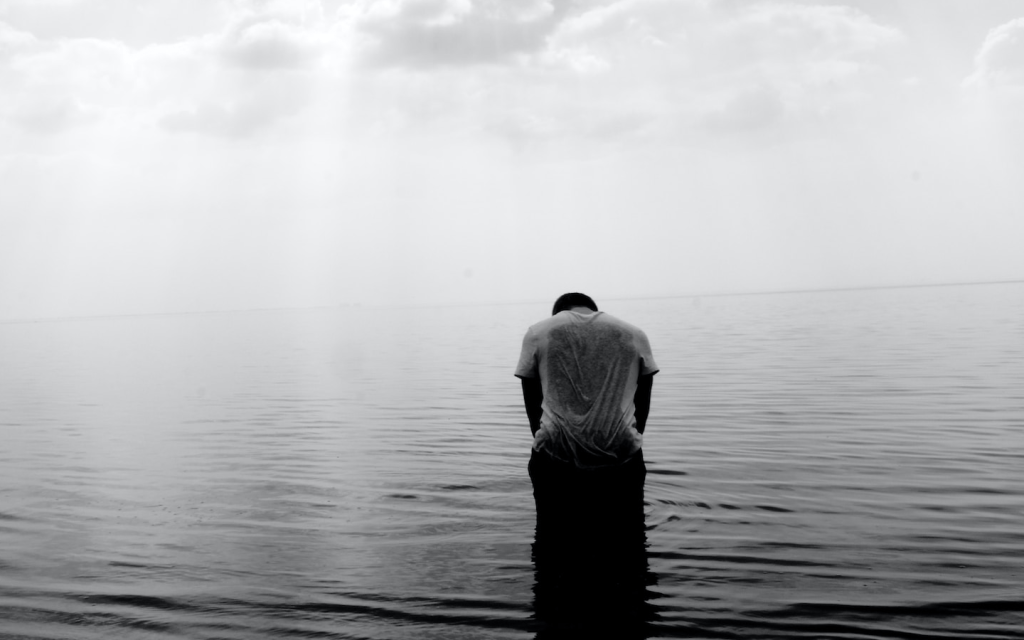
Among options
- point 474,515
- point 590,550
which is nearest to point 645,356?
point 590,550

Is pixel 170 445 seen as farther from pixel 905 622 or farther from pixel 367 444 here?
pixel 905 622

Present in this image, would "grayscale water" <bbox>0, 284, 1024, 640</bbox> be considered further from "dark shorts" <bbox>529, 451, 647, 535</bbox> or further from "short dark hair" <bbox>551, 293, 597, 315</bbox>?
"short dark hair" <bbox>551, 293, 597, 315</bbox>

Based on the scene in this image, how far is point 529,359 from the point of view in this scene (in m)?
6.56

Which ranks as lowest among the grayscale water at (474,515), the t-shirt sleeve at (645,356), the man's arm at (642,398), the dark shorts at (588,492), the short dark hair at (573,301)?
the grayscale water at (474,515)

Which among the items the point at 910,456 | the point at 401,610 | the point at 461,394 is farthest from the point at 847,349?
the point at 401,610

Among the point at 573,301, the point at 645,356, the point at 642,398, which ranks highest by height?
the point at 573,301

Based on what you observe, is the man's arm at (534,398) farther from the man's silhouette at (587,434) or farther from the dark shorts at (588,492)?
the dark shorts at (588,492)

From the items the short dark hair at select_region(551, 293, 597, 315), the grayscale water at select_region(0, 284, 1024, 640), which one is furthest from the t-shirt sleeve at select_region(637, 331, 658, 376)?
the grayscale water at select_region(0, 284, 1024, 640)

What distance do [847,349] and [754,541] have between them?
27.4m

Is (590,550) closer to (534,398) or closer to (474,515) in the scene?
(534,398)

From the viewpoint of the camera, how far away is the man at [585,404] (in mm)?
6449

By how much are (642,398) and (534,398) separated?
0.81 m

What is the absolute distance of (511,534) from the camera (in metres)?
8.39

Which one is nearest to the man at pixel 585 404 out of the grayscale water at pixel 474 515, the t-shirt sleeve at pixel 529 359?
the t-shirt sleeve at pixel 529 359
